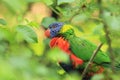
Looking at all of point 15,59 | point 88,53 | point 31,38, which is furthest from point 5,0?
point 88,53

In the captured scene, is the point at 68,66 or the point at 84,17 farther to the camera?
the point at 68,66

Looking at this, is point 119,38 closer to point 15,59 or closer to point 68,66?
point 15,59

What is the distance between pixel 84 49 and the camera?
8.27ft

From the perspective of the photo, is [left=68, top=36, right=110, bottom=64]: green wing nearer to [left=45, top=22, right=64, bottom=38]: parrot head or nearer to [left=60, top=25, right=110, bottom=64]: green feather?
[left=60, top=25, right=110, bottom=64]: green feather

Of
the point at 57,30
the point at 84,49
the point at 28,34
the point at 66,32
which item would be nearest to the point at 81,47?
the point at 84,49

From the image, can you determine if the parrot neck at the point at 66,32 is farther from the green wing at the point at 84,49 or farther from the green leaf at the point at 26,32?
the green leaf at the point at 26,32

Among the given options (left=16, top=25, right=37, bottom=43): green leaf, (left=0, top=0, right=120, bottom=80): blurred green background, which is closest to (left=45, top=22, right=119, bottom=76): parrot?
(left=0, top=0, right=120, bottom=80): blurred green background

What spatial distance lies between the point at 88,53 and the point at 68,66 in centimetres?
23

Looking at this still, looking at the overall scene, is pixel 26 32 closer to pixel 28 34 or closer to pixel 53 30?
pixel 28 34

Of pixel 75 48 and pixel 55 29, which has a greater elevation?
pixel 55 29

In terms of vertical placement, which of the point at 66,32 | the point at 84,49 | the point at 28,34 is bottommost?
the point at 28,34

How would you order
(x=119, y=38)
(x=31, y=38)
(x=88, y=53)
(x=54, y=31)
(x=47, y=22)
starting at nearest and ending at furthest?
(x=31, y=38) → (x=119, y=38) → (x=47, y=22) → (x=88, y=53) → (x=54, y=31)

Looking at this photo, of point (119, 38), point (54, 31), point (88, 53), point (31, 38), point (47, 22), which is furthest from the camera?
point (54, 31)

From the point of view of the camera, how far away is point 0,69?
533 mm
